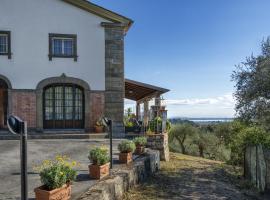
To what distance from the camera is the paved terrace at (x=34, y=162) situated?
6277 millimetres

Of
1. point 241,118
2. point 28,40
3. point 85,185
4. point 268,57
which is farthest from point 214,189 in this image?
point 28,40

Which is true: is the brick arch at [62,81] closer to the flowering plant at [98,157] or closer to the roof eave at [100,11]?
the roof eave at [100,11]

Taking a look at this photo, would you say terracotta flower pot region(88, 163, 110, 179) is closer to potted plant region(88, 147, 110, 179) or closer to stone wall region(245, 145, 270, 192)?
potted plant region(88, 147, 110, 179)

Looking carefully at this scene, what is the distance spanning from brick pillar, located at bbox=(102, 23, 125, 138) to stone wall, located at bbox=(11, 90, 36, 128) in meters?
3.62

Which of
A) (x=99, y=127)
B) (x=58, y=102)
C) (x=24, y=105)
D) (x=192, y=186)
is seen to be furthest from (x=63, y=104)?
(x=192, y=186)

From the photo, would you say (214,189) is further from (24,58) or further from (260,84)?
(24,58)

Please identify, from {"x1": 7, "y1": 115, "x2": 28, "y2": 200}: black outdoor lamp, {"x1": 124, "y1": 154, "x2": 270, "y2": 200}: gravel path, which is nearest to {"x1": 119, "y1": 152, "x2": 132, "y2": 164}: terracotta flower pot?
{"x1": 124, "y1": 154, "x2": 270, "y2": 200}: gravel path

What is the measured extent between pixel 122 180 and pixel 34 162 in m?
3.05

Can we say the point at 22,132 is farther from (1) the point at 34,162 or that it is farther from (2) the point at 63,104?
(2) the point at 63,104

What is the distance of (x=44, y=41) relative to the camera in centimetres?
1623

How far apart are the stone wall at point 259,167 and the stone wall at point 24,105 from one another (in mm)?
10045

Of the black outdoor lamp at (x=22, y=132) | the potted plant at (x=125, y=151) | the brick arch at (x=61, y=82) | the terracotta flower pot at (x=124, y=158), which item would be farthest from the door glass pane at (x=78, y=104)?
the black outdoor lamp at (x=22, y=132)

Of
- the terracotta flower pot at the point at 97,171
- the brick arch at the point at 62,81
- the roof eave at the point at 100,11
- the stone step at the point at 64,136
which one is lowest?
the terracotta flower pot at the point at 97,171

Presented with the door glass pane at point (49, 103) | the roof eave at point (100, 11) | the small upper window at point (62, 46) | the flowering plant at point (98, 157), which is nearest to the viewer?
the flowering plant at point (98, 157)
